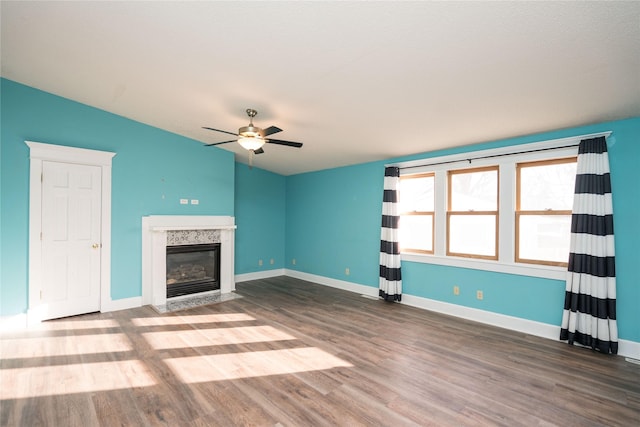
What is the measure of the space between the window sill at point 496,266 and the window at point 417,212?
6.3 inches

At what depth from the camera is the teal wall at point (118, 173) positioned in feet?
11.6

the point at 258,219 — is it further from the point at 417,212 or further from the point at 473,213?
the point at 473,213

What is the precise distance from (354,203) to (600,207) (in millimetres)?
3465

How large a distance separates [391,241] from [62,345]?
175 inches

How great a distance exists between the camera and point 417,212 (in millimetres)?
4711

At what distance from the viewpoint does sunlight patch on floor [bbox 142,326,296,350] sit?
10.4 ft

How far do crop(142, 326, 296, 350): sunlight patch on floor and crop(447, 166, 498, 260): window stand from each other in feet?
9.15

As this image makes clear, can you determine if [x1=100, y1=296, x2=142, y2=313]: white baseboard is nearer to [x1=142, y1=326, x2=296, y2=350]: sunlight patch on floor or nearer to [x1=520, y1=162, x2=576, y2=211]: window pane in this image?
[x1=142, y1=326, x2=296, y2=350]: sunlight patch on floor

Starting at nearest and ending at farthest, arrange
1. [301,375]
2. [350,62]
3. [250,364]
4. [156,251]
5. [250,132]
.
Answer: [350,62] → [301,375] → [250,364] → [250,132] → [156,251]

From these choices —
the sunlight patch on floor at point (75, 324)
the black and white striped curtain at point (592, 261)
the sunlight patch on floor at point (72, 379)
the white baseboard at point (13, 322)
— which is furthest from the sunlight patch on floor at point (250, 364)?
the black and white striped curtain at point (592, 261)

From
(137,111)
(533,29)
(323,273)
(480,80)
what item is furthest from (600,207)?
(137,111)

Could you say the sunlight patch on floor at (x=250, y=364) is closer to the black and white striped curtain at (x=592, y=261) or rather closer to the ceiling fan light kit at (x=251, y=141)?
the ceiling fan light kit at (x=251, y=141)

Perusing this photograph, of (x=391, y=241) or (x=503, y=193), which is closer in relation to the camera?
(x=503, y=193)

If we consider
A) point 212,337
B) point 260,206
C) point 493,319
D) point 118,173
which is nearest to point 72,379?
point 212,337
